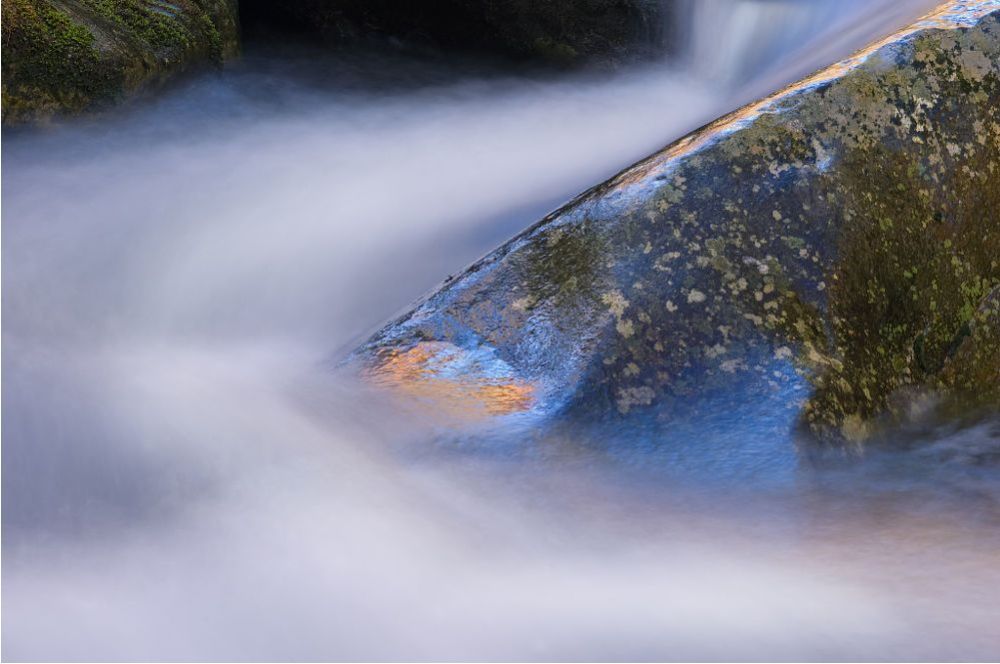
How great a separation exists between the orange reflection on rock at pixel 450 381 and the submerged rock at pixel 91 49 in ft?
7.20

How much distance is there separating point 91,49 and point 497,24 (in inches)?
112

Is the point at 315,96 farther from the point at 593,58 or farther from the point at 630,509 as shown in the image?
the point at 630,509

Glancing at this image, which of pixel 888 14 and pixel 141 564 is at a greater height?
pixel 888 14

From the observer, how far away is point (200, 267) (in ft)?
13.7

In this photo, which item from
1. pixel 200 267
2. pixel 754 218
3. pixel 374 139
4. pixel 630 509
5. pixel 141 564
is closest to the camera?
pixel 141 564

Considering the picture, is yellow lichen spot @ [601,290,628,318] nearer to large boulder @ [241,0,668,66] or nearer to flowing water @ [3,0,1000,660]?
flowing water @ [3,0,1000,660]

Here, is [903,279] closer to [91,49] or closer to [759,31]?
[759,31]

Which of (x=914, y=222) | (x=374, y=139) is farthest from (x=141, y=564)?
(x=374, y=139)

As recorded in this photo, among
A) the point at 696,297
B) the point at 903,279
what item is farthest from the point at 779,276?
the point at 903,279

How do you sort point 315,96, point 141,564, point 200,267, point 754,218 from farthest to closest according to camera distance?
point 315,96, point 200,267, point 754,218, point 141,564

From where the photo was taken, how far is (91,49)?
15.2 ft

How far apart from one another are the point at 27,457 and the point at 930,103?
10.2 feet

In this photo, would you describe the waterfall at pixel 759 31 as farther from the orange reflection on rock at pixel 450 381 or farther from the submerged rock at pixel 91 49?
the submerged rock at pixel 91 49

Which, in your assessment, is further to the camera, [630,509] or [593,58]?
→ [593,58]
